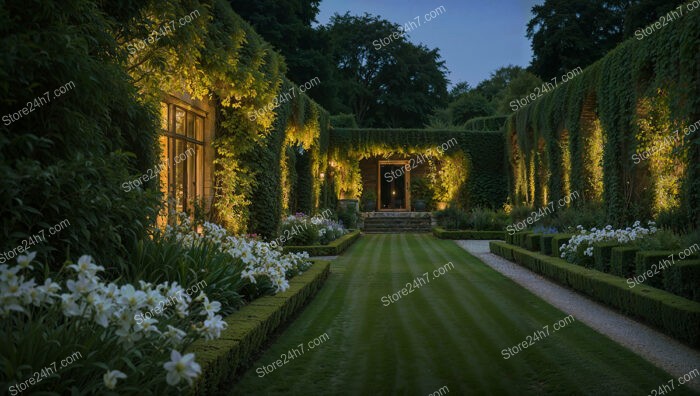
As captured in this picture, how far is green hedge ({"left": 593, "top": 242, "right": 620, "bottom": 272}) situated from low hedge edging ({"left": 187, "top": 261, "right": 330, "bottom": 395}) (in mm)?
3846

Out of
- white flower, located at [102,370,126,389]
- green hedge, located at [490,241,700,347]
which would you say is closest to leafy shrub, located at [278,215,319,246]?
green hedge, located at [490,241,700,347]

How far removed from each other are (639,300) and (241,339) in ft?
11.9

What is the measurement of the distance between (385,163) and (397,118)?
10.4 metres

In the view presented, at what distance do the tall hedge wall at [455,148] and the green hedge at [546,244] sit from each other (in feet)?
38.0

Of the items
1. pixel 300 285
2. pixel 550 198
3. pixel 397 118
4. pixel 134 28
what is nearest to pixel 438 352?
pixel 300 285

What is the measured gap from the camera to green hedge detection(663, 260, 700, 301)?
4.52 metres

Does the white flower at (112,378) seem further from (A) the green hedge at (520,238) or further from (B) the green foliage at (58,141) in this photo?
(A) the green hedge at (520,238)

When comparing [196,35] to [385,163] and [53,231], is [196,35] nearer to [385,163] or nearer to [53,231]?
[53,231]

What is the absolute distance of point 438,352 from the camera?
3.91m

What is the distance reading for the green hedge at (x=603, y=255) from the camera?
6.64 meters
